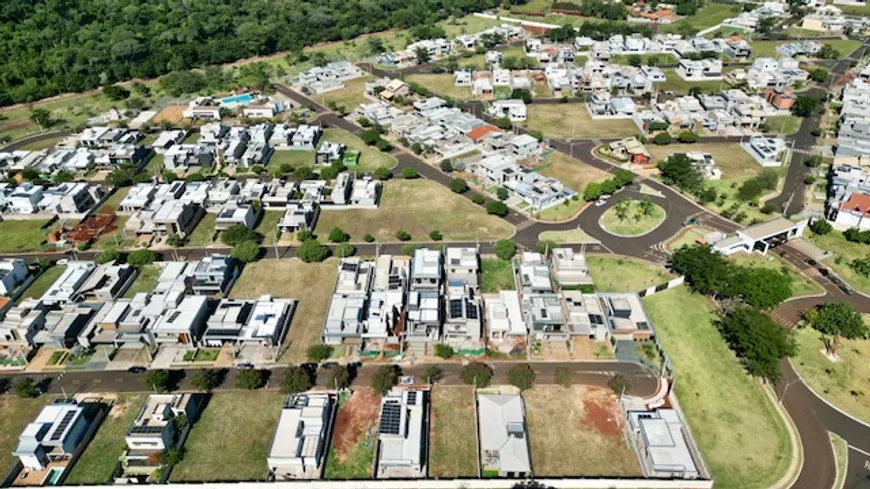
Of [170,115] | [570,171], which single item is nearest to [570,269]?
[570,171]

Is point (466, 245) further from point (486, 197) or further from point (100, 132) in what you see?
point (100, 132)

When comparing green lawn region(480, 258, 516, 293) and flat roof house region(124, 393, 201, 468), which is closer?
flat roof house region(124, 393, 201, 468)

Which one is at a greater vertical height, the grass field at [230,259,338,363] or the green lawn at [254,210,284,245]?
the green lawn at [254,210,284,245]

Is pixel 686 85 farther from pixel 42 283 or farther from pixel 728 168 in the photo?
pixel 42 283

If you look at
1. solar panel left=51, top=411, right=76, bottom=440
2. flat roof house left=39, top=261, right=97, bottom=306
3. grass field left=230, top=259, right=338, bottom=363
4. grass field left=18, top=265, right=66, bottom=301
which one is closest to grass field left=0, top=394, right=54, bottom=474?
solar panel left=51, top=411, right=76, bottom=440

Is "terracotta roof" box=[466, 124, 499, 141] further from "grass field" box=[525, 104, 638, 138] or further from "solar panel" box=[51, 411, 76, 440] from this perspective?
"solar panel" box=[51, 411, 76, 440]

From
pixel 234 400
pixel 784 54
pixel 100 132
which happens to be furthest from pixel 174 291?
pixel 784 54
